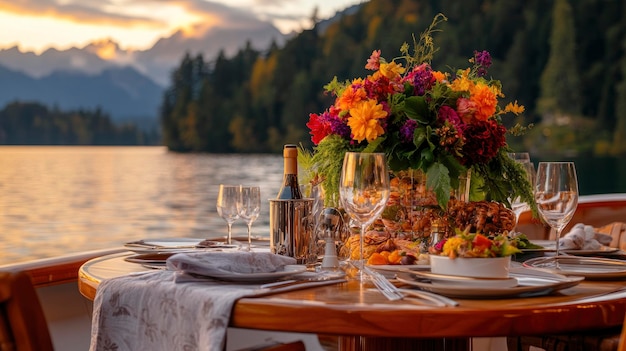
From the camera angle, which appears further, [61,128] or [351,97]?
[61,128]

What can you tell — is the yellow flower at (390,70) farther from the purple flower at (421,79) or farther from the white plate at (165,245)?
the white plate at (165,245)

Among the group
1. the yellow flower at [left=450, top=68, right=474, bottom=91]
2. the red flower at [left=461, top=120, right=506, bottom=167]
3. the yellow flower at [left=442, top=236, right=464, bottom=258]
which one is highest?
the yellow flower at [left=450, top=68, right=474, bottom=91]

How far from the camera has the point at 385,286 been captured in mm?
1445

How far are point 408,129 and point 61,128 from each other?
2017 cm

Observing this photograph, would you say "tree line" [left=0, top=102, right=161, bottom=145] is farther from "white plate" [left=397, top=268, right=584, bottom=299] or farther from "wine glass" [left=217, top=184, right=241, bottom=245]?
"white plate" [left=397, top=268, right=584, bottom=299]

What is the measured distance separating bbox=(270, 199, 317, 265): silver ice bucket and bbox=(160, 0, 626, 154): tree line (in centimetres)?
1437

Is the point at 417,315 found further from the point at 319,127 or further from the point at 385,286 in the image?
the point at 319,127

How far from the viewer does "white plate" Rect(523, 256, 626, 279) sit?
1.61m

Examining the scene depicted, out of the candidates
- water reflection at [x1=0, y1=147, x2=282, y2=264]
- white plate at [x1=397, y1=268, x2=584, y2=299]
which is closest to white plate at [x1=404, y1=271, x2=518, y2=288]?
white plate at [x1=397, y1=268, x2=584, y2=299]

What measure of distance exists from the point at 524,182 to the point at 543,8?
848 inches

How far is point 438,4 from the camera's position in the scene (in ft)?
69.7

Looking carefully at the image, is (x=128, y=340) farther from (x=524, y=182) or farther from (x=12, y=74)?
(x=12, y=74)

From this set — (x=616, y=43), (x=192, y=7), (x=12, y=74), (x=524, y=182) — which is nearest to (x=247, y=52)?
(x=192, y=7)

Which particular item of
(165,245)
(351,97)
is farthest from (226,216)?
(351,97)
